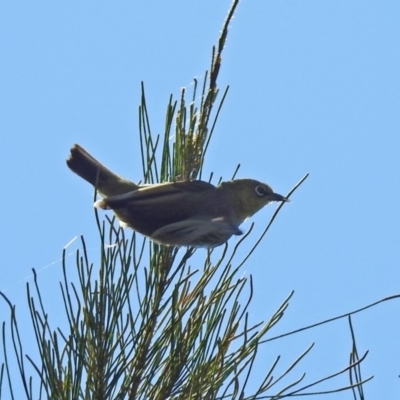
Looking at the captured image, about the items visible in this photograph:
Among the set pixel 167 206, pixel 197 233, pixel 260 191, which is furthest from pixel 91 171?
pixel 260 191

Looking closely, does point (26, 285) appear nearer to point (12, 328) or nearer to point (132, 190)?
point (12, 328)

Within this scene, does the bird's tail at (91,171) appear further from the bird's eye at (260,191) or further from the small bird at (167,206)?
the bird's eye at (260,191)

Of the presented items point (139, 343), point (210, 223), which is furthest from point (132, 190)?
point (139, 343)

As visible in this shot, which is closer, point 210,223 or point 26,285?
point 26,285

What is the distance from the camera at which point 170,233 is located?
3.37 metres

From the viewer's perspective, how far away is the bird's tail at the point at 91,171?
3959 millimetres

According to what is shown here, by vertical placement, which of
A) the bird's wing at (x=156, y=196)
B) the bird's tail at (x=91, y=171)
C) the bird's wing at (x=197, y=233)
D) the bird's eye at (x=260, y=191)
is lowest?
the bird's wing at (x=197, y=233)

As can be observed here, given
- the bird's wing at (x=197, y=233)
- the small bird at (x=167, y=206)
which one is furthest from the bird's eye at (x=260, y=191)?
the bird's wing at (x=197, y=233)

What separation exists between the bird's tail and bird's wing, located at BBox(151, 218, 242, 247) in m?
0.48

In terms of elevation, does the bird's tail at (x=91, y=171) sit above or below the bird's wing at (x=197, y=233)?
above

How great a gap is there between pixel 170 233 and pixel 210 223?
0.35 meters

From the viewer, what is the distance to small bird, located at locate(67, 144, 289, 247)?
11.1 ft

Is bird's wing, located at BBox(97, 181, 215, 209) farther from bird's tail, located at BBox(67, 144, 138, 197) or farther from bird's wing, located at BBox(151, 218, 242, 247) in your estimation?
bird's tail, located at BBox(67, 144, 138, 197)

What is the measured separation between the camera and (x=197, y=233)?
343 cm
